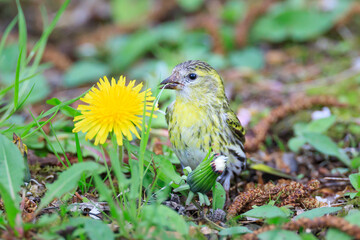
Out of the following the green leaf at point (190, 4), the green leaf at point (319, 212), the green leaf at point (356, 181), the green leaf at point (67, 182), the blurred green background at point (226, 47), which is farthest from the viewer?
the green leaf at point (190, 4)

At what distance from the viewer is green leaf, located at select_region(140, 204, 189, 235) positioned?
8.70ft

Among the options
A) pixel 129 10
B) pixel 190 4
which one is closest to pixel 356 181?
pixel 190 4

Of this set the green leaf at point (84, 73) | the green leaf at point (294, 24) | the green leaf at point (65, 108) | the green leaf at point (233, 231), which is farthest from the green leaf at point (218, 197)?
the green leaf at point (294, 24)

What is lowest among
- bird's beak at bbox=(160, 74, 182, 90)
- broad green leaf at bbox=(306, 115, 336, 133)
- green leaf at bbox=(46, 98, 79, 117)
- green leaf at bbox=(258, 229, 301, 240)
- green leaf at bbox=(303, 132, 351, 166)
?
green leaf at bbox=(258, 229, 301, 240)

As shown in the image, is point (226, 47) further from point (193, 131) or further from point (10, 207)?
point (10, 207)

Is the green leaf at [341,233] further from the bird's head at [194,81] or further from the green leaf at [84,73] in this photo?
the green leaf at [84,73]

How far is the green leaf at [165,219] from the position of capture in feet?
8.70

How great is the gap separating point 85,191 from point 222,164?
1.09 m

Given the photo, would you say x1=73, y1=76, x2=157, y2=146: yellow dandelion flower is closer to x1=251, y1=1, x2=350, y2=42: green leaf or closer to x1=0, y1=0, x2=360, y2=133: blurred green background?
x1=0, y1=0, x2=360, y2=133: blurred green background

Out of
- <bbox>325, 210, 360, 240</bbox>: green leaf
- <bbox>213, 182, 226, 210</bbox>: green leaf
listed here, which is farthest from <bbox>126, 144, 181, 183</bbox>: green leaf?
<bbox>325, 210, 360, 240</bbox>: green leaf

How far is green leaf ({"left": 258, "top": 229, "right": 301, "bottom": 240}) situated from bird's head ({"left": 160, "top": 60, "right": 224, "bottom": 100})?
1.49 meters

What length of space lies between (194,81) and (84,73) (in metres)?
3.95

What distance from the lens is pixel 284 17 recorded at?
25.5ft

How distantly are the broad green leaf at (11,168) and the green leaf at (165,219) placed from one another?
2.70 feet
